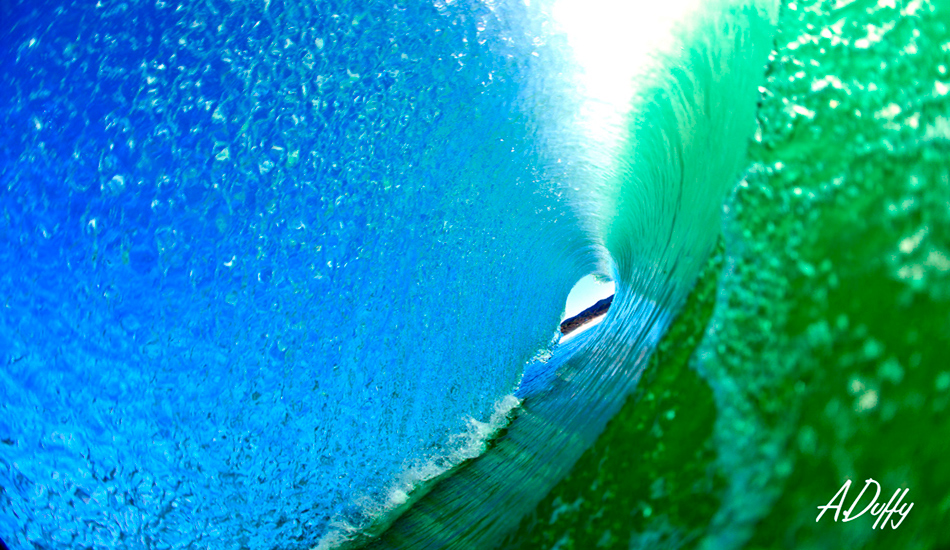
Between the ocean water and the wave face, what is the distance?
17 millimetres

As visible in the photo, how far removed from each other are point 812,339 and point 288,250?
9.42 feet

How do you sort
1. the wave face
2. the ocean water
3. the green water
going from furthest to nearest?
the wave face, the ocean water, the green water

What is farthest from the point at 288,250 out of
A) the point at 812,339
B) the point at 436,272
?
the point at 812,339

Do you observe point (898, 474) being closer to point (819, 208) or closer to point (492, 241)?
point (819, 208)

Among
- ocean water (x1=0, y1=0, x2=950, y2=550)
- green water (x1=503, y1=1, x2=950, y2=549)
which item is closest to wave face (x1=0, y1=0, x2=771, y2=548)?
ocean water (x1=0, y1=0, x2=950, y2=550)

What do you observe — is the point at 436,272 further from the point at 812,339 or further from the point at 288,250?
the point at 812,339

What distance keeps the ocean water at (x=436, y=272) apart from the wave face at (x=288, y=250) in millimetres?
17

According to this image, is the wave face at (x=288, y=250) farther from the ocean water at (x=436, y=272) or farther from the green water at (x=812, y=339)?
the green water at (x=812, y=339)

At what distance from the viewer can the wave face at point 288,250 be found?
2.64 metres

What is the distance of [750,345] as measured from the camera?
5.94ft

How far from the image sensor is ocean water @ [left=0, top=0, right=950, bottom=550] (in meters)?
1.61

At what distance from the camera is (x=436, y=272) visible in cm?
490

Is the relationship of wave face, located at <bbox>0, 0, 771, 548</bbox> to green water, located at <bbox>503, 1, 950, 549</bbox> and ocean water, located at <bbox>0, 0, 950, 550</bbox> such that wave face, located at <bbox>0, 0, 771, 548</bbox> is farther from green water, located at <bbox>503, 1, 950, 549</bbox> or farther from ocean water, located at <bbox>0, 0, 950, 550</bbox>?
green water, located at <bbox>503, 1, 950, 549</bbox>

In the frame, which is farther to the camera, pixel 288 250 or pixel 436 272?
pixel 436 272
